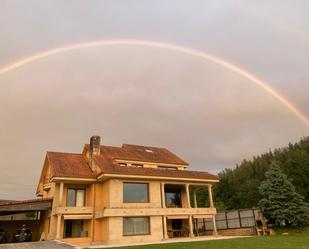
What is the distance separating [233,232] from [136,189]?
11.2 meters

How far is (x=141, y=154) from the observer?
32.9m

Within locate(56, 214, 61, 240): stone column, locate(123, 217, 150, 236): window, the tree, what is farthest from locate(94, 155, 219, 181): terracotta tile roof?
the tree

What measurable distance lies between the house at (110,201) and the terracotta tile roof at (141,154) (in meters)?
0.70

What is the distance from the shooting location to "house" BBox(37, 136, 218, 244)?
24.4 metres

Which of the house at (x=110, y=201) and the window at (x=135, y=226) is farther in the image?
the window at (x=135, y=226)

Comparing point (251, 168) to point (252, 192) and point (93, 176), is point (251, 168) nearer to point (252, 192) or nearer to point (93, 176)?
point (252, 192)

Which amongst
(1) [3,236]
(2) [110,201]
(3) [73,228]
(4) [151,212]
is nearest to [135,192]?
(4) [151,212]

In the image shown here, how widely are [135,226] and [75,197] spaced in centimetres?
593

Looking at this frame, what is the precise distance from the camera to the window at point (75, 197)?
86.0ft

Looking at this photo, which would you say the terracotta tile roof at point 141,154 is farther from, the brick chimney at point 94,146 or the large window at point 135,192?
the large window at point 135,192

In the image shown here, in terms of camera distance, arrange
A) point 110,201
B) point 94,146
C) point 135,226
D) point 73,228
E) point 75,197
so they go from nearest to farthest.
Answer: point 110,201 < point 135,226 < point 73,228 < point 75,197 < point 94,146

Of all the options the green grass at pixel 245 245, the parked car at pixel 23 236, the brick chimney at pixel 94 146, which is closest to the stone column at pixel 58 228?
the parked car at pixel 23 236

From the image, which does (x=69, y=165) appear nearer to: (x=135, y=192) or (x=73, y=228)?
(x=73, y=228)

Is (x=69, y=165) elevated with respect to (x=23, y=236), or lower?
elevated
